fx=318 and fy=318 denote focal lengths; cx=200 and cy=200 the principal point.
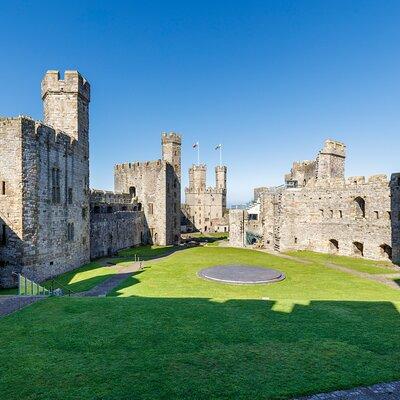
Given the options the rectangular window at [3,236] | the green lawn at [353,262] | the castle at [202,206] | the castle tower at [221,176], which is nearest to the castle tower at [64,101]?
the rectangular window at [3,236]

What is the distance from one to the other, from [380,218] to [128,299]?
25103 mm

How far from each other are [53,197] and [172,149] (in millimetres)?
28082

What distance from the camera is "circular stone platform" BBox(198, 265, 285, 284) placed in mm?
20364

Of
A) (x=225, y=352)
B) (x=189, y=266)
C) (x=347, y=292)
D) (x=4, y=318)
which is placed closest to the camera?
(x=225, y=352)

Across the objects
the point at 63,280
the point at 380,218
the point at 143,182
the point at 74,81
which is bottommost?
the point at 63,280

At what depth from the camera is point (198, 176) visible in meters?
80.8

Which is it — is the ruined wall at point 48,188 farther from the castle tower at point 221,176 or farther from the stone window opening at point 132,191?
the castle tower at point 221,176

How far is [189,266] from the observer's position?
26797 mm

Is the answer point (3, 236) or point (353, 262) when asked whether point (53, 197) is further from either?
point (353, 262)

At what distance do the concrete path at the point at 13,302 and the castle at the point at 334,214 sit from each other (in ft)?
90.9

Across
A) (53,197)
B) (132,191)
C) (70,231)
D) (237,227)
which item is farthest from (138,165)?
(53,197)

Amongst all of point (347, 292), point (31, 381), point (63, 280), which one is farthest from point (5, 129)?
point (347, 292)

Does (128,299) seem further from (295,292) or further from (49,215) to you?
(49,215)

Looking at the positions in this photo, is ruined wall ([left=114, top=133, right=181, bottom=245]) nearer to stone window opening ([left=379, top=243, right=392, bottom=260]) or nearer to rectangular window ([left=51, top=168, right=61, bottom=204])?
rectangular window ([left=51, top=168, right=61, bottom=204])
